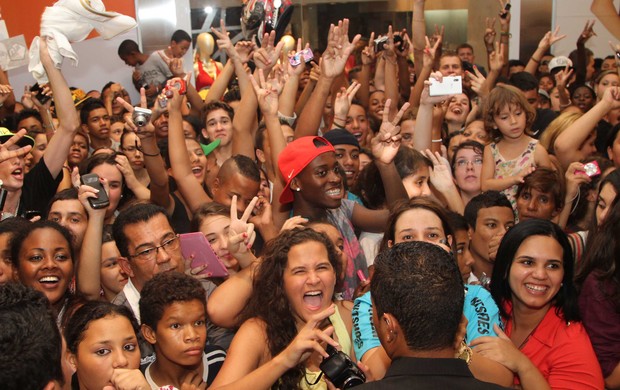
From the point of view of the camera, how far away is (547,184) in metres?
4.13

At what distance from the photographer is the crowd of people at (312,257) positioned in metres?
2.09

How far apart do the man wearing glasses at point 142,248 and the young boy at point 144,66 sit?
5.04 m

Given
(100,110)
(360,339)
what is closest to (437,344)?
(360,339)

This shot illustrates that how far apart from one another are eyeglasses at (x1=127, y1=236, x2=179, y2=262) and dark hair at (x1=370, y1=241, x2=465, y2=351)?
1391 mm

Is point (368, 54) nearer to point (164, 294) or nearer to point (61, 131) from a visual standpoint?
point (61, 131)

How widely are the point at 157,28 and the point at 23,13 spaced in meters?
1.48

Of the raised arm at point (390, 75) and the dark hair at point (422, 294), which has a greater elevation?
the raised arm at point (390, 75)

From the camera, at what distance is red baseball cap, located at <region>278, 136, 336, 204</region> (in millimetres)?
3707

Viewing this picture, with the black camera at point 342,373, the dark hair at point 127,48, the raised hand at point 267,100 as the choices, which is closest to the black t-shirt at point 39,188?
the raised hand at point 267,100

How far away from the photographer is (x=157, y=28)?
30.5 ft

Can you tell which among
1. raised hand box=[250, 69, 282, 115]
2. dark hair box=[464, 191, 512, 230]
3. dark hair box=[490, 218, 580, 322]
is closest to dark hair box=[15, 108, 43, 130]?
raised hand box=[250, 69, 282, 115]

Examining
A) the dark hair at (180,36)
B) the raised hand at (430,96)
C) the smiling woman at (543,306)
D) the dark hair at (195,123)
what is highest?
the dark hair at (180,36)

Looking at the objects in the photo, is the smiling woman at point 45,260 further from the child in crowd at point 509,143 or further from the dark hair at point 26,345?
the child in crowd at point 509,143

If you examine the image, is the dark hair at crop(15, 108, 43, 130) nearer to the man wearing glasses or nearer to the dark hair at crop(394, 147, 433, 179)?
the man wearing glasses
